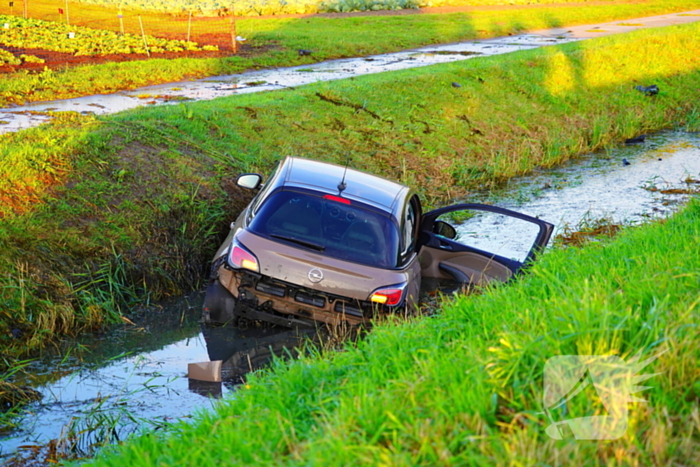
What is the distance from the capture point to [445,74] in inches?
836

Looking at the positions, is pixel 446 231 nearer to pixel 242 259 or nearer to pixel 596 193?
pixel 242 259

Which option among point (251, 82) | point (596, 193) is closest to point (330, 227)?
point (596, 193)

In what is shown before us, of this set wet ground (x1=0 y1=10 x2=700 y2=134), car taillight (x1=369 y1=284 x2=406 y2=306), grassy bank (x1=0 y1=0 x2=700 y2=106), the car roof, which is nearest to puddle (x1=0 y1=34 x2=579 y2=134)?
wet ground (x1=0 y1=10 x2=700 y2=134)

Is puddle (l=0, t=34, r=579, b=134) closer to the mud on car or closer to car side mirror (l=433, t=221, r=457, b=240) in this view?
the mud on car

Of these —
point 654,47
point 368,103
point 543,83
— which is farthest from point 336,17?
point 368,103

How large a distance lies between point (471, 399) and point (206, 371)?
3219 mm

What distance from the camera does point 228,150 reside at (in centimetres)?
1304

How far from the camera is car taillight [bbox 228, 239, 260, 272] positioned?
6.64 metres

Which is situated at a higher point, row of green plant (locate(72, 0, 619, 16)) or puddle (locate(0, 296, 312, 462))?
row of green plant (locate(72, 0, 619, 16))

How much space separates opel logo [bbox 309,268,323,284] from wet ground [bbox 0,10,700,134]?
343 inches

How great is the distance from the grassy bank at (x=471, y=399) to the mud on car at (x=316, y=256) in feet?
4.45

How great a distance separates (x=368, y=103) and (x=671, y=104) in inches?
448

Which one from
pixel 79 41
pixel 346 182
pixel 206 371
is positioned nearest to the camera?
pixel 206 371

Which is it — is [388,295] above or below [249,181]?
below
